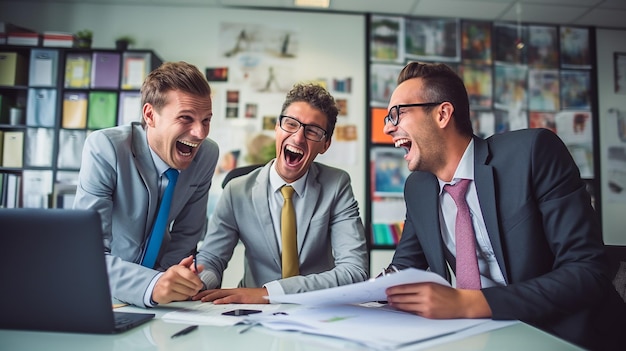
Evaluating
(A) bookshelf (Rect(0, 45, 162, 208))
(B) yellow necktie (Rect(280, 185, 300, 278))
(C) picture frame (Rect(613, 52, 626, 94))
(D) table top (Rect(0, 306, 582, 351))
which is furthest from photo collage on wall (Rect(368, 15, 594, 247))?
(D) table top (Rect(0, 306, 582, 351))

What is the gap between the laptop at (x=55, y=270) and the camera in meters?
0.74

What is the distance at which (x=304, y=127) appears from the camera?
177cm

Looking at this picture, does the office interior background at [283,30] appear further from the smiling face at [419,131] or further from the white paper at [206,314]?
the white paper at [206,314]

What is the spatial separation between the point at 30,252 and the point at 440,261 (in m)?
1.06

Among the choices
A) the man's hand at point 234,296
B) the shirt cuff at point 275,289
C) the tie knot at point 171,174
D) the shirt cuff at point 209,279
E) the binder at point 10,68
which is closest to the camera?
the man's hand at point 234,296

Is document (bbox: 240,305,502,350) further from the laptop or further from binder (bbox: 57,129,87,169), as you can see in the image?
binder (bbox: 57,129,87,169)

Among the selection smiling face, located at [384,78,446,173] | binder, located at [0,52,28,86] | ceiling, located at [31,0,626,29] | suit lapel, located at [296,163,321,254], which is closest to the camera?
smiling face, located at [384,78,446,173]

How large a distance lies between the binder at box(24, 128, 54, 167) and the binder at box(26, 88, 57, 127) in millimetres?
74

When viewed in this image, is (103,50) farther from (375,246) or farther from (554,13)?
(554,13)

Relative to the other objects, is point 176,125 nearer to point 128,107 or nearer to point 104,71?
point 128,107

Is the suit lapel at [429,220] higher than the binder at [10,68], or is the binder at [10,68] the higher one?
the binder at [10,68]

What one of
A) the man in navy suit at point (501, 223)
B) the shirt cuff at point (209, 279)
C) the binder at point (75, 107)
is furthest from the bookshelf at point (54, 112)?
the man in navy suit at point (501, 223)

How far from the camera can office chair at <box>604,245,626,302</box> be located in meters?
1.33

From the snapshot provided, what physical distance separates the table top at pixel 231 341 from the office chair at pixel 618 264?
0.69m
